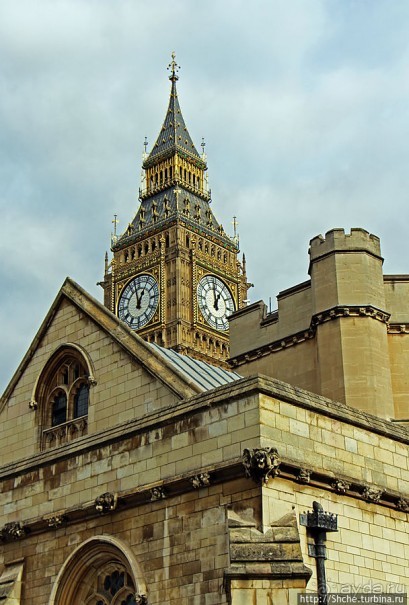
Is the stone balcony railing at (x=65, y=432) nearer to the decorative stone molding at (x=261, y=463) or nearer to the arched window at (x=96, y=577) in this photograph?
the arched window at (x=96, y=577)

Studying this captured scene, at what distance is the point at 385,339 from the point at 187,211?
76434 millimetres

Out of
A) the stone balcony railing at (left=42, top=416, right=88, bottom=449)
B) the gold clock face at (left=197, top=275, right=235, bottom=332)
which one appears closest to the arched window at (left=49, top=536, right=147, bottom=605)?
the stone balcony railing at (left=42, top=416, right=88, bottom=449)

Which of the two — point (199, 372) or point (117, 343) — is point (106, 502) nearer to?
point (117, 343)

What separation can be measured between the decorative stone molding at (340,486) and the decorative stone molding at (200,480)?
269cm

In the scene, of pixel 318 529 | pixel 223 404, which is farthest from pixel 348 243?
pixel 318 529

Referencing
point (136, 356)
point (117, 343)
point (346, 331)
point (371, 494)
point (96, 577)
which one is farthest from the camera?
point (346, 331)

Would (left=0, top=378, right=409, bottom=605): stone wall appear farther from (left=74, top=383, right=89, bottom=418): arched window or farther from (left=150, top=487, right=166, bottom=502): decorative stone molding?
(left=74, top=383, right=89, bottom=418): arched window

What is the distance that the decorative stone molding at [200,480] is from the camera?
21766mm

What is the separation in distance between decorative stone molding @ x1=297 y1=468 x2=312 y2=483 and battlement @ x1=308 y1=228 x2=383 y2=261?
57.6 feet

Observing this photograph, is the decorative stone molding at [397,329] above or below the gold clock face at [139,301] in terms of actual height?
below

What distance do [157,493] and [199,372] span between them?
729cm

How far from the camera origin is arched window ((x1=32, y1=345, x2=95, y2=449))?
2975 cm

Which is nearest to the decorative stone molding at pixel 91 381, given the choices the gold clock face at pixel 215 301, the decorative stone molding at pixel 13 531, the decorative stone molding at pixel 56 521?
the decorative stone molding at pixel 13 531

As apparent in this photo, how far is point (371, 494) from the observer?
75.6 feet
